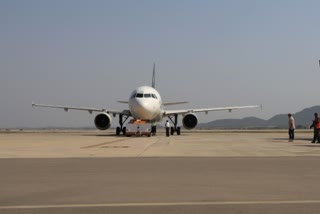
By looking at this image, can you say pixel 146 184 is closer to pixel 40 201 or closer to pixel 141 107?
pixel 40 201

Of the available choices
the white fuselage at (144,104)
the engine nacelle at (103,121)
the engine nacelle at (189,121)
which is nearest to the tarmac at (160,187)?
the white fuselage at (144,104)

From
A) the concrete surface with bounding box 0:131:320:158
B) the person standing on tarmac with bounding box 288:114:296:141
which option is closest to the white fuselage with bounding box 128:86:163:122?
the person standing on tarmac with bounding box 288:114:296:141

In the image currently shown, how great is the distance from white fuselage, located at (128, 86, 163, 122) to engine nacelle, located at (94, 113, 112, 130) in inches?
109

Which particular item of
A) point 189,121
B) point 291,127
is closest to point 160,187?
point 291,127

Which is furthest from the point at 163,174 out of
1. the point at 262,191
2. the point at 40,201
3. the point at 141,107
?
the point at 141,107

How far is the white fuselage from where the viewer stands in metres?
38.8

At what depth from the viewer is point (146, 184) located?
8.84 m

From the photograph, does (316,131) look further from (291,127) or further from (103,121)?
(103,121)

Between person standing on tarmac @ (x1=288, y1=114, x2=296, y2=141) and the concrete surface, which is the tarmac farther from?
person standing on tarmac @ (x1=288, y1=114, x2=296, y2=141)

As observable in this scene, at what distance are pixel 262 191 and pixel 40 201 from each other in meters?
3.48

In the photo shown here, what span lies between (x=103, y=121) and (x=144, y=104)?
212 inches

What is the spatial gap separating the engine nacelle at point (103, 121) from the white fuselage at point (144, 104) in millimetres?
2772

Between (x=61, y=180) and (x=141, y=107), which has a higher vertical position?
(x=141, y=107)

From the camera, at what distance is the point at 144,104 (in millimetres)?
38625
